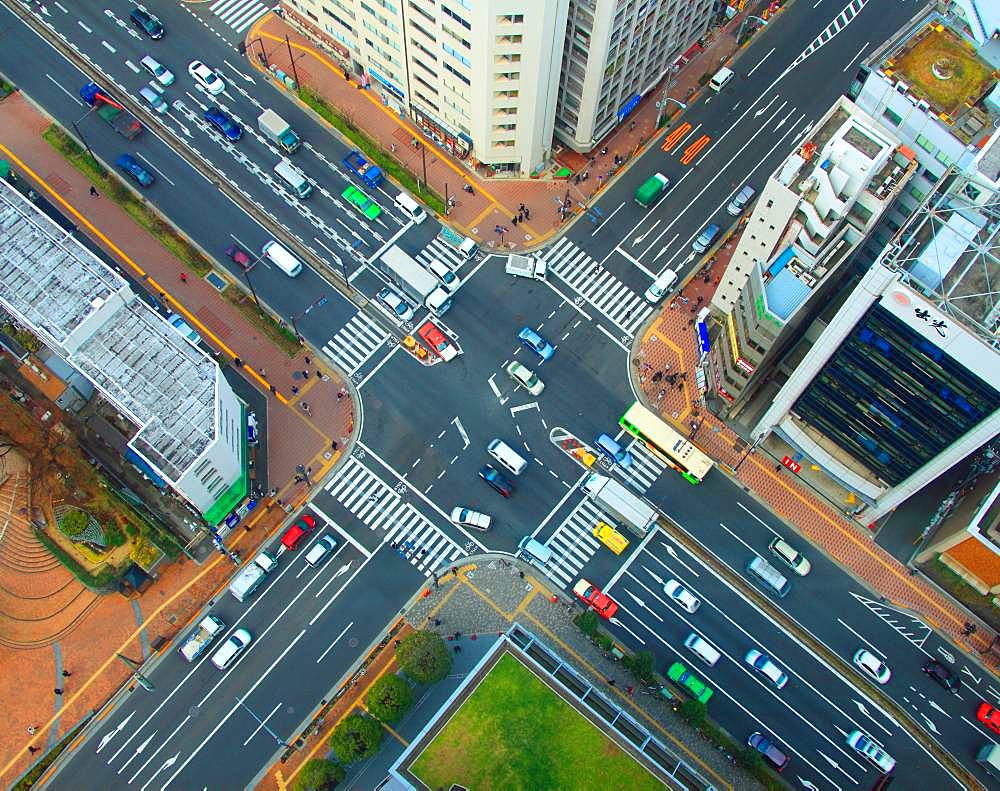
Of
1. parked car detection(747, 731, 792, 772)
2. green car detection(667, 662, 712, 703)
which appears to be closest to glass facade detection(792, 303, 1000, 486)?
green car detection(667, 662, 712, 703)

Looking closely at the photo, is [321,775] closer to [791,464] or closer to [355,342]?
[355,342]

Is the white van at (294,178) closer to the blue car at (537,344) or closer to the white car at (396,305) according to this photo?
the white car at (396,305)

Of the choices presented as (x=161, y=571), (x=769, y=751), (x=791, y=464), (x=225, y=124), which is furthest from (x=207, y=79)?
(x=769, y=751)

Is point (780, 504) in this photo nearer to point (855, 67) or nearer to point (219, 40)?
point (855, 67)

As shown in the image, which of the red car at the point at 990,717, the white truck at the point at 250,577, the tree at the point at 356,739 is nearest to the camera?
the tree at the point at 356,739

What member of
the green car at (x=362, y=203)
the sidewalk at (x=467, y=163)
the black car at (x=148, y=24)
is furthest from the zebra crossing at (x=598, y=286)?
the black car at (x=148, y=24)

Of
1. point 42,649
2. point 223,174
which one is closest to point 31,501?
point 42,649
